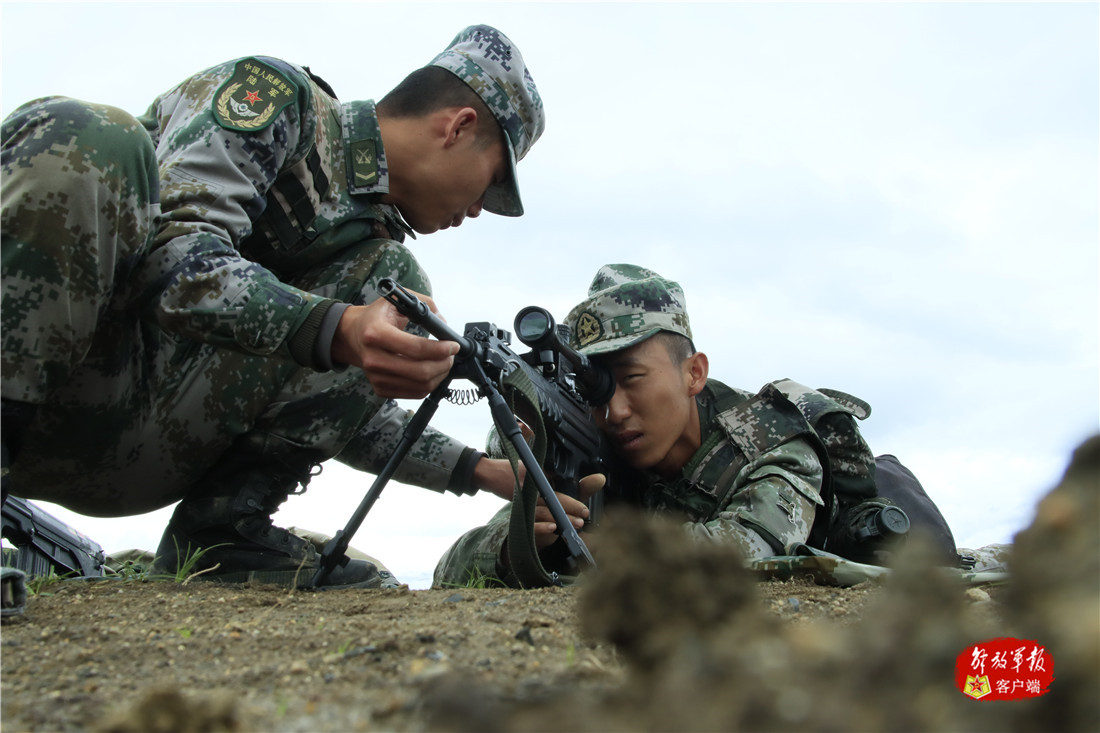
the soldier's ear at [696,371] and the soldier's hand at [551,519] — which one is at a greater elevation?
the soldier's ear at [696,371]

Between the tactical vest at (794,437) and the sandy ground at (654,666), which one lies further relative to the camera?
the tactical vest at (794,437)

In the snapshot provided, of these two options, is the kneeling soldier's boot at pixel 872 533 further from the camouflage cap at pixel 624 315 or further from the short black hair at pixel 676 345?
the camouflage cap at pixel 624 315

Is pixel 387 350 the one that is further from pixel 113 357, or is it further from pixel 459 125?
pixel 459 125

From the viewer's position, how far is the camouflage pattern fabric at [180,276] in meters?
2.01

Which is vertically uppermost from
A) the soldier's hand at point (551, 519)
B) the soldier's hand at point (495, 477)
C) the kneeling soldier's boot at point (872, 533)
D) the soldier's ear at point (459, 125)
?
the soldier's ear at point (459, 125)

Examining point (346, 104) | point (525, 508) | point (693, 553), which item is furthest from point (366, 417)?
point (693, 553)

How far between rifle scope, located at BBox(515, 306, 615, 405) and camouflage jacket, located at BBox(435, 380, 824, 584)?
0.45 m

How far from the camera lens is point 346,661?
1.24m

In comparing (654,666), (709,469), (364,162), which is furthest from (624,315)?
(654,666)

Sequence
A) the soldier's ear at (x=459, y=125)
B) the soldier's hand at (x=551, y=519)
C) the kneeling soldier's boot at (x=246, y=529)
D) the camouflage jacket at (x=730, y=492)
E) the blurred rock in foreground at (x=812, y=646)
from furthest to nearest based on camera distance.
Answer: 1. the soldier's ear at (x=459, y=125)
2. the camouflage jacket at (x=730, y=492)
3. the soldier's hand at (x=551, y=519)
4. the kneeling soldier's boot at (x=246, y=529)
5. the blurred rock in foreground at (x=812, y=646)

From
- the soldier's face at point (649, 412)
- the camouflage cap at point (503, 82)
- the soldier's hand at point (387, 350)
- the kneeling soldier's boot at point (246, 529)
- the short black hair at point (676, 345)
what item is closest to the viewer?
the soldier's hand at point (387, 350)

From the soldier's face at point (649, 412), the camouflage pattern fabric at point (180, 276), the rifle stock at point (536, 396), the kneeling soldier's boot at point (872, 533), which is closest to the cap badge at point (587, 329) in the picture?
the soldier's face at point (649, 412)

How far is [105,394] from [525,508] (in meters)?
1.31

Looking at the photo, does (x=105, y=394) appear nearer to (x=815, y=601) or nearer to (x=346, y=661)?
(x=346, y=661)
